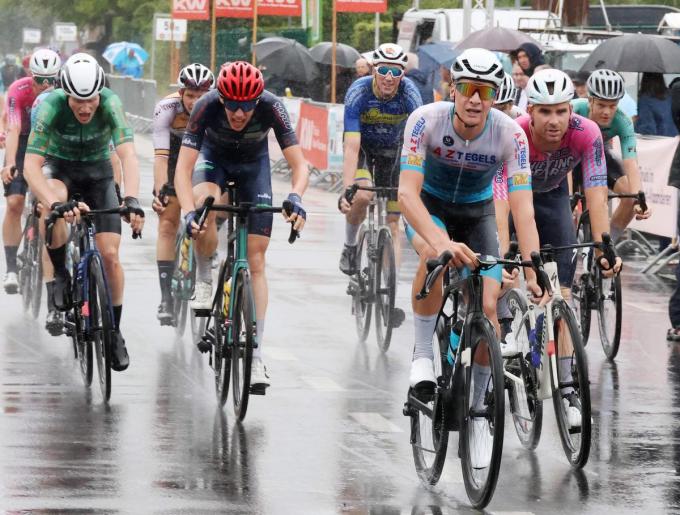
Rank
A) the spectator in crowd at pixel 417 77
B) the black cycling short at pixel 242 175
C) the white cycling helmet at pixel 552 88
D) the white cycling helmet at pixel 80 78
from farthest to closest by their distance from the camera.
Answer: the spectator in crowd at pixel 417 77
the black cycling short at pixel 242 175
the white cycling helmet at pixel 80 78
the white cycling helmet at pixel 552 88

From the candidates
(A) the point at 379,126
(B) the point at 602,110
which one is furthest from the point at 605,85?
(A) the point at 379,126

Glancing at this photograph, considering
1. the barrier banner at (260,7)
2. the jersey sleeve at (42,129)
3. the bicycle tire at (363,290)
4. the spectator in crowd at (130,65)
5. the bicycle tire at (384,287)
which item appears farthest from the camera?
the spectator in crowd at (130,65)

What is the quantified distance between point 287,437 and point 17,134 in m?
5.89

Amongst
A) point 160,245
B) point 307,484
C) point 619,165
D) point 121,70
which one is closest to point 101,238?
point 160,245

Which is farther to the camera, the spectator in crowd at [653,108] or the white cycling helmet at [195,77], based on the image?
the spectator in crowd at [653,108]

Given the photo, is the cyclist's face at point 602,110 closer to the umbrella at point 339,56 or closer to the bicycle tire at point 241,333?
the bicycle tire at point 241,333

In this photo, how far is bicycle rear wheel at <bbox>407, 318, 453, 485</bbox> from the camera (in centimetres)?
747

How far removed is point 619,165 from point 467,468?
20.2 ft

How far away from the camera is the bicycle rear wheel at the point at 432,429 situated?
294 inches

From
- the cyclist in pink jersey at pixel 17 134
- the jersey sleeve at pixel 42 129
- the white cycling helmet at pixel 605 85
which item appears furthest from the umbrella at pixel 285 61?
the jersey sleeve at pixel 42 129

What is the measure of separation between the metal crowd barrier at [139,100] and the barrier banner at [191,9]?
87.7 inches

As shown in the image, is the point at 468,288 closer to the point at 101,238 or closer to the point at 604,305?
the point at 101,238

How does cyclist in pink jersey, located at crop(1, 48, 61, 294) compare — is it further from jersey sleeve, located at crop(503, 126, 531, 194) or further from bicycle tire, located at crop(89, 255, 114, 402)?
jersey sleeve, located at crop(503, 126, 531, 194)

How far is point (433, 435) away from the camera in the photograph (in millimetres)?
7621
